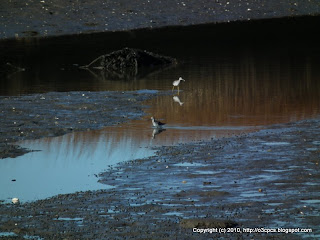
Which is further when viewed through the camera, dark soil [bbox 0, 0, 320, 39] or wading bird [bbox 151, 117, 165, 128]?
dark soil [bbox 0, 0, 320, 39]

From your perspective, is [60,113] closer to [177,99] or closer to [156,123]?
[156,123]

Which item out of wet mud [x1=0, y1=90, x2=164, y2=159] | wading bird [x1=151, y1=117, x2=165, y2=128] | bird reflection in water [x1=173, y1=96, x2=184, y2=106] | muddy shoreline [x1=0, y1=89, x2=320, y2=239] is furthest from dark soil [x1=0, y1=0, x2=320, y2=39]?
muddy shoreline [x1=0, y1=89, x2=320, y2=239]

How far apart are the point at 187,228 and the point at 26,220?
177 centimetres

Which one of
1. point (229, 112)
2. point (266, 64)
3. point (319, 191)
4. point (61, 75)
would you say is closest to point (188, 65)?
point (266, 64)

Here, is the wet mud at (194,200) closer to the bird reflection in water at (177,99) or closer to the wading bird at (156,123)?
the wading bird at (156,123)

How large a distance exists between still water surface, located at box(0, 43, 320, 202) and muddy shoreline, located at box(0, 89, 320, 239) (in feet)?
2.18

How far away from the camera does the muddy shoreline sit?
8.60m

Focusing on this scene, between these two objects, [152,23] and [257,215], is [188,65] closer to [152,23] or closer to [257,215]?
[152,23]

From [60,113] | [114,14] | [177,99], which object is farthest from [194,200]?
[114,14]

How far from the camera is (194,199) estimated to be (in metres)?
9.84

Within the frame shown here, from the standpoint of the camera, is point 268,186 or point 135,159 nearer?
point 268,186

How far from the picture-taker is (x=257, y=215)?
8.98 m

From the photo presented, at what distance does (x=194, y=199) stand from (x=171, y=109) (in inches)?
312

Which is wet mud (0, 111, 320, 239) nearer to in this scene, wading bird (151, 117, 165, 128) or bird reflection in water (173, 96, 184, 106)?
wading bird (151, 117, 165, 128)
